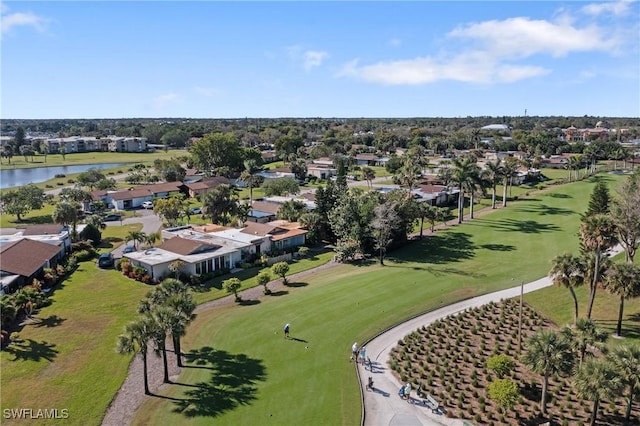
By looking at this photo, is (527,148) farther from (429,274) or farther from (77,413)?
(77,413)

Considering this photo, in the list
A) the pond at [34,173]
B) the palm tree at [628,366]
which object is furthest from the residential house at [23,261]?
the pond at [34,173]

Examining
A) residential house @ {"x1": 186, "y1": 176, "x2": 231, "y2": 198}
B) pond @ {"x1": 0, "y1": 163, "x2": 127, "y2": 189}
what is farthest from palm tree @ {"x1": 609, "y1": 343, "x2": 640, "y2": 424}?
pond @ {"x1": 0, "y1": 163, "x2": 127, "y2": 189}

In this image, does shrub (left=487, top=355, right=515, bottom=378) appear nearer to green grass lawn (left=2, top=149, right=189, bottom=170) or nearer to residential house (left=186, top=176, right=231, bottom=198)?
residential house (left=186, top=176, right=231, bottom=198)

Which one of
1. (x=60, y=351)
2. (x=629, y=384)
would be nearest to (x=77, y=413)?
(x=60, y=351)

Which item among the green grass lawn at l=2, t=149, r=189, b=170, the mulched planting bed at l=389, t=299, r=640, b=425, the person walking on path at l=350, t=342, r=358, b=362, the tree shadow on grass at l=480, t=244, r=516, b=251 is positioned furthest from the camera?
the green grass lawn at l=2, t=149, r=189, b=170

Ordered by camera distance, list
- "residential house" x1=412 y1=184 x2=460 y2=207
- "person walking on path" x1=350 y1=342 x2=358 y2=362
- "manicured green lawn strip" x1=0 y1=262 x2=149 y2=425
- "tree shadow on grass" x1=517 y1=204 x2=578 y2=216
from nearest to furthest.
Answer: "manicured green lawn strip" x1=0 y1=262 x2=149 y2=425, "person walking on path" x1=350 y1=342 x2=358 y2=362, "tree shadow on grass" x1=517 y1=204 x2=578 y2=216, "residential house" x1=412 y1=184 x2=460 y2=207

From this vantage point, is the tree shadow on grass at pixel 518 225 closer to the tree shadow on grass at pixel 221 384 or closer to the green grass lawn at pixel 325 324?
the green grass lawn at pixel 325 324
